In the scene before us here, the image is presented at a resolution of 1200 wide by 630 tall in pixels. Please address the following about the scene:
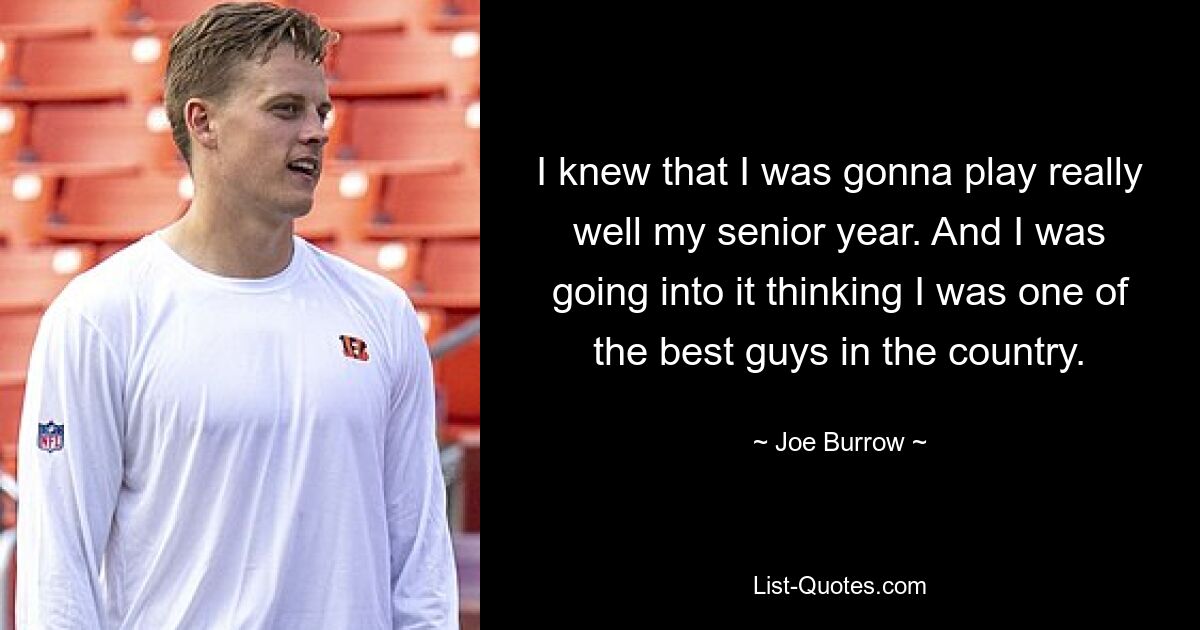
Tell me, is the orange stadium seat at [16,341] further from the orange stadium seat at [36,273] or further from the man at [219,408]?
the man at [219,408]

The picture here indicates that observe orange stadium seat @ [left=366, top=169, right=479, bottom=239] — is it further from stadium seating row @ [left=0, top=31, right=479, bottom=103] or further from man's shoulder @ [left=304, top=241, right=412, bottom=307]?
man's shoulder @ [left=304, top=241, right=412, bottom=307]

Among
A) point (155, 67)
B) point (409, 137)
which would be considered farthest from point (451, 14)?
point (155, 67)

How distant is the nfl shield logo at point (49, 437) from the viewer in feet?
6.98

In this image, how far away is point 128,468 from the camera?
2178 millimetres

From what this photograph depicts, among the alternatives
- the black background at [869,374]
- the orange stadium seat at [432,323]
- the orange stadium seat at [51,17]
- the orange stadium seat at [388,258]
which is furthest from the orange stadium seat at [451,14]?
A: the black background at [869,374]

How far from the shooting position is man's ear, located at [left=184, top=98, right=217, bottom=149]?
2221mm

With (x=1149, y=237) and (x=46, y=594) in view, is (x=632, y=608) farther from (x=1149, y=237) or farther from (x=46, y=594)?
(x=46, y=594)

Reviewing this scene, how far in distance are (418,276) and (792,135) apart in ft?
6.64

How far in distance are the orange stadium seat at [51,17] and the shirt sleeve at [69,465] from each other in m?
5.78

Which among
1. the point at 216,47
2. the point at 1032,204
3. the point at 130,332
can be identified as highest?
the point at 1032,204

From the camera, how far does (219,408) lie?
7.07 feet

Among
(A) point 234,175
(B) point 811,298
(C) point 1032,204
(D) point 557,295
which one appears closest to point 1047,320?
(C) point 1032,204

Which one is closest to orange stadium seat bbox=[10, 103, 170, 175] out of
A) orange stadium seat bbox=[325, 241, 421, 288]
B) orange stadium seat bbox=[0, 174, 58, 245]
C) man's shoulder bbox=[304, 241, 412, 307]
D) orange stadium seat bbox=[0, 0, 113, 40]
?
orange stadium seat bbox=[0, 174, 58, 245]

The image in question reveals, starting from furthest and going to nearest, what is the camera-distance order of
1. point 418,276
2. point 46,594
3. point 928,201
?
1. point 418,276
2. point 928,201
3. point 46,594
